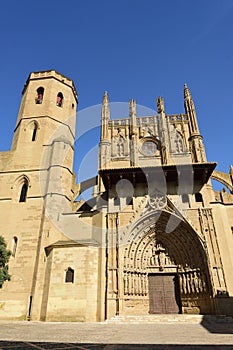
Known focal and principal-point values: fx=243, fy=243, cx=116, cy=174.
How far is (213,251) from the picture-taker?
1198 centimetres

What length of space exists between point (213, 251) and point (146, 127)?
10.6m

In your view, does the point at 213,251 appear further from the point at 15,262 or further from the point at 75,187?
the point at 75,187

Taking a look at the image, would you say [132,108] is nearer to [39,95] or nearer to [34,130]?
[39,95]

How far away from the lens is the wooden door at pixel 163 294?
477 inches

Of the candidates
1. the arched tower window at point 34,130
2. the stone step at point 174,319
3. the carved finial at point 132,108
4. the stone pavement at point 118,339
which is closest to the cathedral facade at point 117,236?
the stone step at point 174,319

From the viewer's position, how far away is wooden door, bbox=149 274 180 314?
1212cm

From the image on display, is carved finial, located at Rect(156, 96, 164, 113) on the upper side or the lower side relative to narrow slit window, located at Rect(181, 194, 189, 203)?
upper

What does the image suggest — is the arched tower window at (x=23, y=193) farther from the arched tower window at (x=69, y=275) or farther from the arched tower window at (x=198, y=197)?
the arched tower window at (x=198, y=197)

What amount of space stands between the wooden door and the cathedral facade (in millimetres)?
49

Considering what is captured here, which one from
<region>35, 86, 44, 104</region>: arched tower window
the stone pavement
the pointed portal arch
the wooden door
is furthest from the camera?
<region>35, 86, 44, 104</region>: arched tower window

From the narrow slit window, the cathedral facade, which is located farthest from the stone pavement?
the narrow slit window

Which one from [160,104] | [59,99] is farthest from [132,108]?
[59,99]

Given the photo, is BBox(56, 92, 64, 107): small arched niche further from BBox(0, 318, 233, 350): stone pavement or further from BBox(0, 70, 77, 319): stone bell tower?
BBox(0, 318, 233, 350): stone pavement

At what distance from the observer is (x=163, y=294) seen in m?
12.5
